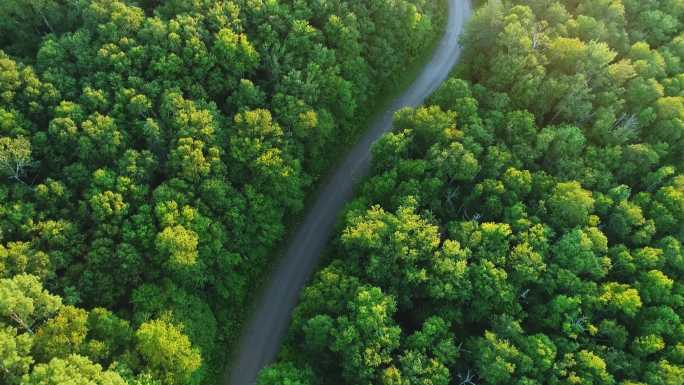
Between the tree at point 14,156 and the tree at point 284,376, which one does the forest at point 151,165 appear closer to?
the tree at point 14,156

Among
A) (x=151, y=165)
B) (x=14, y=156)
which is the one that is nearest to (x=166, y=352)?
(x=151, y=165)

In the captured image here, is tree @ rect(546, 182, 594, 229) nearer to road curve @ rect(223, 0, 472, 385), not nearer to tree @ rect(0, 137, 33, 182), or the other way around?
road curve @ rect(223, 0, 472, 385)

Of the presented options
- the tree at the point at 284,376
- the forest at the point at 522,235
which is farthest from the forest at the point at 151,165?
the forest at the point at 522,235

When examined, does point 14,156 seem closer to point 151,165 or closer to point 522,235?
point 151,165

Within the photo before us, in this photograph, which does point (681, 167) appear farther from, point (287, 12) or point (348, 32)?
point (287, 12)

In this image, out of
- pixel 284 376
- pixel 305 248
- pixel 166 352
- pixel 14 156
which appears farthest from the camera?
pixel 305 248

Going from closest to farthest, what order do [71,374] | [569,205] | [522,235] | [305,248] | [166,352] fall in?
[71,374] < [166,352] < [522,235] < [569,205] < [305,248]
